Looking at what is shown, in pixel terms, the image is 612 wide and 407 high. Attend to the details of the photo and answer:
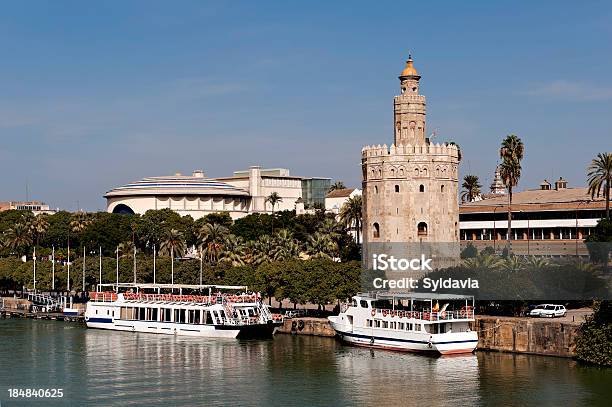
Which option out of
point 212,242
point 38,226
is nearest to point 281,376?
point 212,242

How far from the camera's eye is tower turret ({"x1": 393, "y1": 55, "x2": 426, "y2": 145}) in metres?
82.2

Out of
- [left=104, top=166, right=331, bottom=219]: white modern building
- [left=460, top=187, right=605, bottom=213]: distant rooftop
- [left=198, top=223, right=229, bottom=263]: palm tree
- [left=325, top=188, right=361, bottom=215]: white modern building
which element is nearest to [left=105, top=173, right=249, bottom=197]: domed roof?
[left=104, top=166, right=331, bottom=219]: white modern building

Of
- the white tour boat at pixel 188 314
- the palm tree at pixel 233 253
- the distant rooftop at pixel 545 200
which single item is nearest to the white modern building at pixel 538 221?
the distant rooftop at pixel 545 200

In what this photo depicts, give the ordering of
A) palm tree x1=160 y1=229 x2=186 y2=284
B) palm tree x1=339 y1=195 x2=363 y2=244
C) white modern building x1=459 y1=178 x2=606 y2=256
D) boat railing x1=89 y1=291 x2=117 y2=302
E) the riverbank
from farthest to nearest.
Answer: palm tree x1=339 y1=195 x2=363 y2=244
palm tree x1=160 y1=229 x2=186 y2=284
white modern building x1=459 y1=178 x2=606 y2=256
boat railing x1=89 y1=291 x2=117 y2=302
the riverbank

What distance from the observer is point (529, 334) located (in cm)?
6050

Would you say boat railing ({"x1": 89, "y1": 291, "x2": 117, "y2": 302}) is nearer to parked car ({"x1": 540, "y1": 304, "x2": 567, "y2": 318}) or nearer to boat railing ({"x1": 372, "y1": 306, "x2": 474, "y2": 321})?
boat railing ({"x1": 372, "y1": 306, "x2": 474, "y2": 321})

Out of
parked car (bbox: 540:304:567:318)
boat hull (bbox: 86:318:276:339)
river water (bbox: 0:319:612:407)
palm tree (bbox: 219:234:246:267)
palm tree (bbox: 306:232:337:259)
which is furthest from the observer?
palm tree (bbox: 219:234:246:267)

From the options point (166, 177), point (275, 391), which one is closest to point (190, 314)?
point (275, 391)

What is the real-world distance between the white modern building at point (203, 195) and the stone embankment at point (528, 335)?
308 ft

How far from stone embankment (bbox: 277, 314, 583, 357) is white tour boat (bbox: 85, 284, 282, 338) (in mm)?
15216

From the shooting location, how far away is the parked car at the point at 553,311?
64.6m

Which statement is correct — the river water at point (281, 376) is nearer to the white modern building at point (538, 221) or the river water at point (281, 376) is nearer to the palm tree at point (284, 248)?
the palm tree at point (284, 248)

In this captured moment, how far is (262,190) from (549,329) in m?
119

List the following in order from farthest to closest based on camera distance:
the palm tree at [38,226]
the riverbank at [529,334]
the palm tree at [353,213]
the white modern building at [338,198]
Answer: the white modern building at [338,198]
the palm tree at [38,226]
the palm tree at [353,213]
the riverbank at [529,334]
